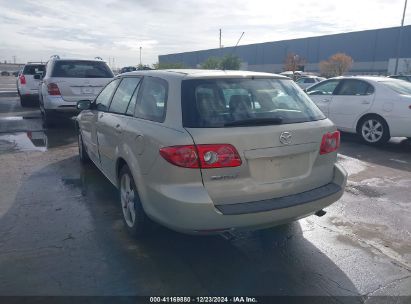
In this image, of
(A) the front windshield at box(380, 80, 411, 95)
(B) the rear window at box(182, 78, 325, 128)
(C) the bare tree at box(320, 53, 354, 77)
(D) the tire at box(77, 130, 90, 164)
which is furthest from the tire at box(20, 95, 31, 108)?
(C) the bare tree at box(320, 53, 354, 77)

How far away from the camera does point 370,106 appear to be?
7.81 metres

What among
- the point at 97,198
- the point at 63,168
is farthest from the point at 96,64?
the point at 97,198

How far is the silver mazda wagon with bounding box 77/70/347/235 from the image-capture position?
9.25ft

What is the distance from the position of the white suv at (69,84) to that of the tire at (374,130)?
623cm

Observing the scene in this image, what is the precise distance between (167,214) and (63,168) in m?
3.92

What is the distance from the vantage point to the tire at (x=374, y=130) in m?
7.64

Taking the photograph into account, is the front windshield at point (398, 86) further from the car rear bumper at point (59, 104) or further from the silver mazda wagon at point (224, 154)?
the car rear bumper at point (59, 104)

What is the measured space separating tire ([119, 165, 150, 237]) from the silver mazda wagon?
10 mm

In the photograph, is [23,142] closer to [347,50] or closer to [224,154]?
[224,154]

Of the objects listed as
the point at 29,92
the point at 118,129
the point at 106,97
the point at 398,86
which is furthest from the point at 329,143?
the point at 29,92

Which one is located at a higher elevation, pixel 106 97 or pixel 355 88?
pixel 355 88

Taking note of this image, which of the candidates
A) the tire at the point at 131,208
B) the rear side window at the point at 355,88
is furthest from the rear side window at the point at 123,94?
the rear side window at the point at 355,88

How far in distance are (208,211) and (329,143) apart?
4.64 ft

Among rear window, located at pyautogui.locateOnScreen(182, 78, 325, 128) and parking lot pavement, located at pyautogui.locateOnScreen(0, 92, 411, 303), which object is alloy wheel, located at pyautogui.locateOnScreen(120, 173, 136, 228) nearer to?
parking lot pavement, located at pyautogui.locateOnScreen(0, 92, 411, 303)
